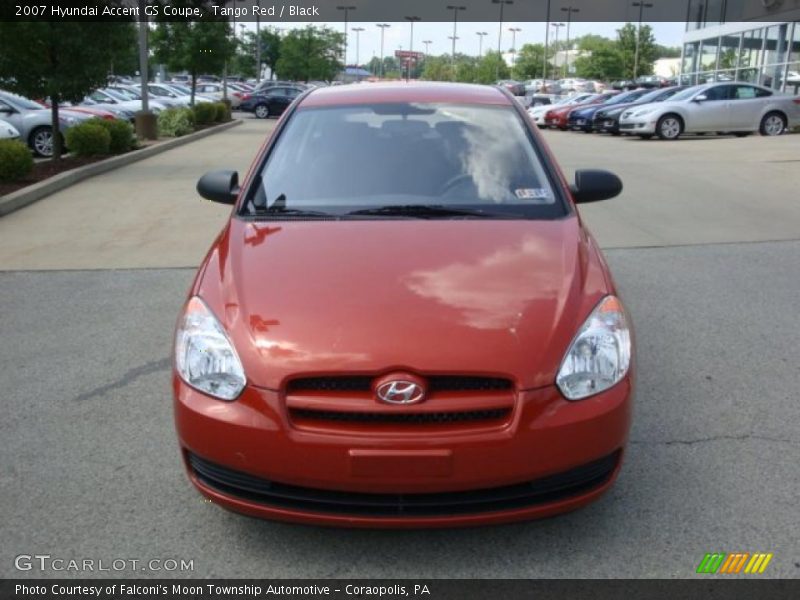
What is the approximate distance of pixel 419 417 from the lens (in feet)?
8.79

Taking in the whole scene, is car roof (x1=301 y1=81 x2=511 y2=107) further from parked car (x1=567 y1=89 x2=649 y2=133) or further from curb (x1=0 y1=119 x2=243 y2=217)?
parked car (x1=567 y1=89 x2=649 y2=133)

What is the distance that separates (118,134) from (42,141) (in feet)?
5.35

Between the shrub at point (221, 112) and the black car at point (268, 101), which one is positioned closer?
the shrub at point (221, 112)

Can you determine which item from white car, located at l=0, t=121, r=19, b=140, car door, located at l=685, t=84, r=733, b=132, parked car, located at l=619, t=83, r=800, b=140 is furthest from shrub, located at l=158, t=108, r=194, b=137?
car door, located at l=685, t=84, r=733, b=132

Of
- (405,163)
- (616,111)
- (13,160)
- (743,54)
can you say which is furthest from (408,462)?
(743,54)

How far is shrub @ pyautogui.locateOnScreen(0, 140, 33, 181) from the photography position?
11.2m

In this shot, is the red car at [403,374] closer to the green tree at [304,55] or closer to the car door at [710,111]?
the car door at [710,111]

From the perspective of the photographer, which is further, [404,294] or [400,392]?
[404,294]

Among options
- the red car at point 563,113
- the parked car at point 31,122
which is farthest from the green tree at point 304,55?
the parked car at point 31,122

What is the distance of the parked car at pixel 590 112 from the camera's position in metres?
27.9

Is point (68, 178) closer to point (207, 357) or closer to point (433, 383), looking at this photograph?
point (207, 357)

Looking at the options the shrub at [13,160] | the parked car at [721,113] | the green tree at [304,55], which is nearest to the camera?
the shrub at [13,160]

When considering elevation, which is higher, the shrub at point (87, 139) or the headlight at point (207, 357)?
the headlight at point (207, 357)

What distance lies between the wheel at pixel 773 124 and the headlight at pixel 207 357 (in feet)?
74.5
